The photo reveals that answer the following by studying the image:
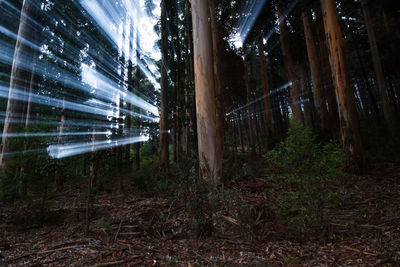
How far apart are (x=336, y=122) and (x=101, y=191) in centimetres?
1053

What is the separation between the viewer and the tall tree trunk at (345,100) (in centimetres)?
549

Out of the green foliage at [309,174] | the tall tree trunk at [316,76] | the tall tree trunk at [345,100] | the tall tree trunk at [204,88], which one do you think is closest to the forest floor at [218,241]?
the green foliage at [309,174]

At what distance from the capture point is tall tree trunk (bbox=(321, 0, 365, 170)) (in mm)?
5492

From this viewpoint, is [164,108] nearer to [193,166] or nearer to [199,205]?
[193,166]

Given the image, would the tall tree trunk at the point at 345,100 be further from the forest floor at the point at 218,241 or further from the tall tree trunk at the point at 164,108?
the tall tree trunk at the point at 164,108

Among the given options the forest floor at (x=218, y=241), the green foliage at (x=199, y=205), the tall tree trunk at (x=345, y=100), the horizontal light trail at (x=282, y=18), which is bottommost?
the forest floor at (x=218, y=241)

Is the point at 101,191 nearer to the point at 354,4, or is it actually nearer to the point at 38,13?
the point at 38,13

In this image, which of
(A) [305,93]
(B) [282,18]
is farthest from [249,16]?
(A) [305,93]

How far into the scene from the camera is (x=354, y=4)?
13.6 metres

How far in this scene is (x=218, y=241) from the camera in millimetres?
2701

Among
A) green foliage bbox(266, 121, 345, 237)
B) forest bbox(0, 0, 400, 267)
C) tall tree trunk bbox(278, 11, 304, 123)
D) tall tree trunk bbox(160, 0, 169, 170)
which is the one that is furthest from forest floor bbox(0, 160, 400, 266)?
tall tree trunk bbox(278, 11, 304, 123)

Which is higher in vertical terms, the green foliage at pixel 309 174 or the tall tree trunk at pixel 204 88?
the tall tree trunk at pixel 204 88

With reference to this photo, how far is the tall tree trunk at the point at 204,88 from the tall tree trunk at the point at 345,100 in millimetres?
3820

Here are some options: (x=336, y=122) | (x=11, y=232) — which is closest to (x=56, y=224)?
(x=11, y=232)
